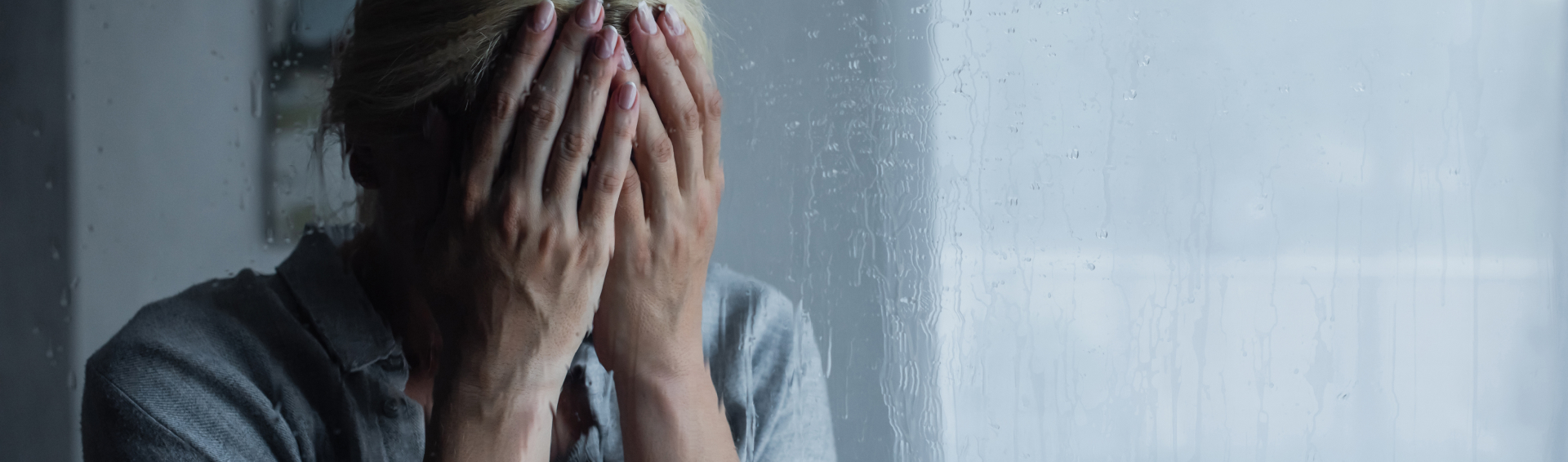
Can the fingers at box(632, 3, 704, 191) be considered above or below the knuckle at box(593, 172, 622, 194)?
above

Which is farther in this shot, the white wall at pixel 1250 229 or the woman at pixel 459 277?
the white wall at pixel 1250 229

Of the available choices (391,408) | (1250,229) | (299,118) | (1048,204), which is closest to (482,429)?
(391,408)

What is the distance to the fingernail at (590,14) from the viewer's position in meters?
0.32

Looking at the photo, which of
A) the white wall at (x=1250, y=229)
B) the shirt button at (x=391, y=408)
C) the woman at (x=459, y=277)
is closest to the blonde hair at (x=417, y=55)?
the woman at (x=459, y=277)

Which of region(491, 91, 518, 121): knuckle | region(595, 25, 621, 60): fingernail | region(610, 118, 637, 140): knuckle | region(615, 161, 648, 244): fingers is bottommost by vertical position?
region(615, 161, 648, 244): fingers

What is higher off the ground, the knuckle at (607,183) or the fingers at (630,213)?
the knuckle at (607,183)

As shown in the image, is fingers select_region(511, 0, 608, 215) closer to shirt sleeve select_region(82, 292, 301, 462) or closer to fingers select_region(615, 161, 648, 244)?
fingers select_region(615, 161, 648, 244)

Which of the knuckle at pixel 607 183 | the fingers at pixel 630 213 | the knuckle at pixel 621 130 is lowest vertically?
the fingers at pixel 630 213

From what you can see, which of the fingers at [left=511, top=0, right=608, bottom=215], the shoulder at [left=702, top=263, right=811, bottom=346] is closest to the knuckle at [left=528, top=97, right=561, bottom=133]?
the fingers at [left=511, top=0, right=608, bottom=215]

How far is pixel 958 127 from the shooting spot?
1.38ft

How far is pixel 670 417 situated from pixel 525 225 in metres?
0.11

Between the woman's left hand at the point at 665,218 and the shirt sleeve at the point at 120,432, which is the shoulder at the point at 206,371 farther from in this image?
the woman's left hand at the point at 665,218

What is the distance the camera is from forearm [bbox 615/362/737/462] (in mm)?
355

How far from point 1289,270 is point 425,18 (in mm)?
459
